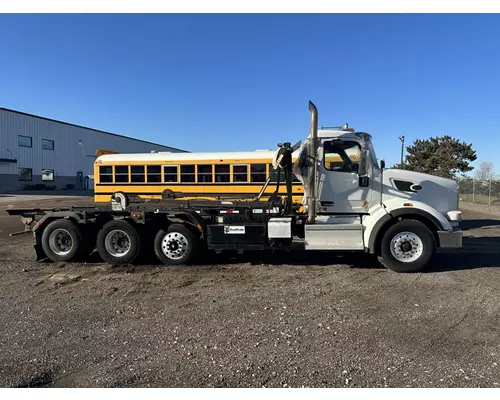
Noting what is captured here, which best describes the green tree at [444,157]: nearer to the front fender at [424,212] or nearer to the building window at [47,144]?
the front fender at [424,212]

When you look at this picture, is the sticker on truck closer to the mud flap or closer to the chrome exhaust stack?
the chrome exhaust stack

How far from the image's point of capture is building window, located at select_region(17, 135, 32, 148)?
41.6 m

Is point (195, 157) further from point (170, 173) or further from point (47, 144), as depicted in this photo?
point (47, 144)

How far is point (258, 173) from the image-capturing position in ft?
44.2

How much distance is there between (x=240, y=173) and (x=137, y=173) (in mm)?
4255

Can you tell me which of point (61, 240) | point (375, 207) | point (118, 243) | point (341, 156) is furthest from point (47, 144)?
point (375, 207)

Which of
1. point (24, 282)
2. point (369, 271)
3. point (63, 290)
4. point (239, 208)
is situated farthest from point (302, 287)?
point (24, 282)

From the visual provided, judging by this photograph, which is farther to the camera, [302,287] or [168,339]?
[302,287]

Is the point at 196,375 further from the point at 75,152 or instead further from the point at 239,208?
the point at 75,152

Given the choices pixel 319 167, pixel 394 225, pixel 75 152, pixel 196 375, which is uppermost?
pixel 75 152

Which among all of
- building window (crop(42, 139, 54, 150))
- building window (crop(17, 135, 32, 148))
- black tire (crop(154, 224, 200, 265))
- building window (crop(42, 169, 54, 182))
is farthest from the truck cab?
building window (crop(42, 139, 54, 150))

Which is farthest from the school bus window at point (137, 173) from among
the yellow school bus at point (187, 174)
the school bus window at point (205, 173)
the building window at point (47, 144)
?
the building window at point (47, 144)

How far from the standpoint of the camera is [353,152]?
23.8 feet

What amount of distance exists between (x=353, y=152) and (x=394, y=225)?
1625 millimetres
